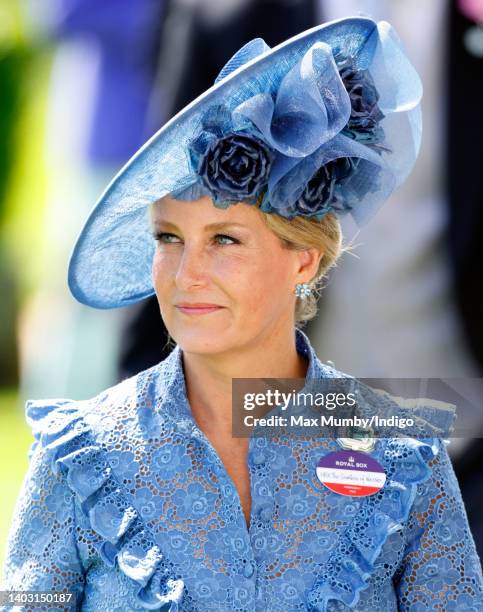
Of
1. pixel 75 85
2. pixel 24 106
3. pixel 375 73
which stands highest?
pixel 375 73

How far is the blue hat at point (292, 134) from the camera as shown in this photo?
217 centimetres

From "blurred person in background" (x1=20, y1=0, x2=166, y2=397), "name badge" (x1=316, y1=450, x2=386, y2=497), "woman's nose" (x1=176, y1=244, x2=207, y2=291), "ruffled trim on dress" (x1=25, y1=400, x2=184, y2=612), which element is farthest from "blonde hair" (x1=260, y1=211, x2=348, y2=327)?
"blurred person in background" (x1=20, y1=0, x2=166, y2=397)

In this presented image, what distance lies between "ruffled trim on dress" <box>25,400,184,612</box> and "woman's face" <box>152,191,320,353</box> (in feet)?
0.82

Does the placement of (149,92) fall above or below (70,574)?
above

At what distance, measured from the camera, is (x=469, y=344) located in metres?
3.25

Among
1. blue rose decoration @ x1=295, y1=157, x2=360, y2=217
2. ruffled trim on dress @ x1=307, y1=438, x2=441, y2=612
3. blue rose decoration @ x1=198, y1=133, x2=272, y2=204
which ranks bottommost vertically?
ruffled trim on dress @ x1=307, y1=438, x2=441, y2=612

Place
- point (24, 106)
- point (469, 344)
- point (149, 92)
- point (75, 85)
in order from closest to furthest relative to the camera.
→ point (469, 344), point (149, 92), point (75, 85), point (24, 106)

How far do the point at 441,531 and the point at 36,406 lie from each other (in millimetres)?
757

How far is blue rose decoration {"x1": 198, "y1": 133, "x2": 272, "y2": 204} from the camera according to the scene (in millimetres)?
2193

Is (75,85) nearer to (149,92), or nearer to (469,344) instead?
(149,92)

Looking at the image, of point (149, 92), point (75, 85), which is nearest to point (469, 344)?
point (149, 92)

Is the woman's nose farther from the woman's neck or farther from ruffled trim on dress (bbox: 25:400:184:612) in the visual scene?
ruffled trim on dress (bbox: 25:400:184:612)

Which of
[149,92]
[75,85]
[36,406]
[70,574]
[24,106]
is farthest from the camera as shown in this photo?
[24,106]

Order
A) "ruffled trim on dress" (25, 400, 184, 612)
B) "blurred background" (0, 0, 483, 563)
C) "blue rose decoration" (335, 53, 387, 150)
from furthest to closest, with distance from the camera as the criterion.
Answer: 1. "blurred background" (0, 0, 483, 563)
2. "blue rose decoration" (335, 53, 387, 150)
3. "ruffled trim on dress" (25, 400, 184, 612)
